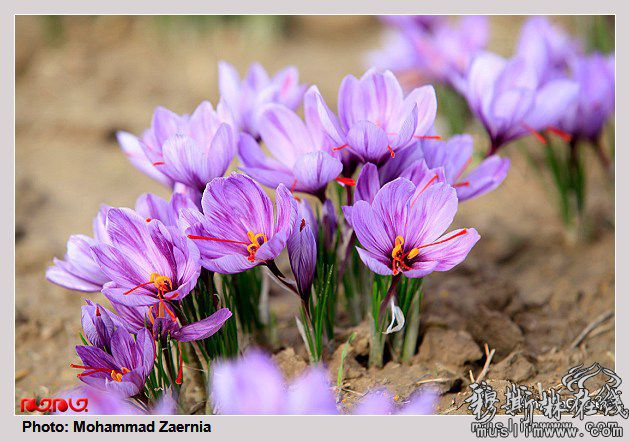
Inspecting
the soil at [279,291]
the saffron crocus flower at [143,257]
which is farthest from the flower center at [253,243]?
the soil at [279,291]

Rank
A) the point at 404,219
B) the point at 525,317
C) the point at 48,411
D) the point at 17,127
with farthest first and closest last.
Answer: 1. the point at 17,127
2. the point at 525,317
3. the point at 48,411
4. the point at 404,219

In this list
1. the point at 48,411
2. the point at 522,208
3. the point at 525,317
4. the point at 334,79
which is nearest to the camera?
the point at 48,411

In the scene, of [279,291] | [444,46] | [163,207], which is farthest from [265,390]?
[444,46]

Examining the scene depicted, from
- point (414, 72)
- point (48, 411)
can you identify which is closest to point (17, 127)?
point (414, 72)

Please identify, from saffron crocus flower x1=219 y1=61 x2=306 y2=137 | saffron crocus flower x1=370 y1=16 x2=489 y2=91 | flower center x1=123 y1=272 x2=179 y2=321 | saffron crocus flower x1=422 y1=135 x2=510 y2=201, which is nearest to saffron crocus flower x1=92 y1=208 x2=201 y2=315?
flower center x1=123 y1=272 x2=179 y2=321

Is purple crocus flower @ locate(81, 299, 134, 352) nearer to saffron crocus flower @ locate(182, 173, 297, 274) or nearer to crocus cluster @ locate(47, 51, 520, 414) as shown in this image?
crocus cluster @ locate(47, 51, 520, 414)

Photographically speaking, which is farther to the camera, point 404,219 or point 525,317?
point 525,317

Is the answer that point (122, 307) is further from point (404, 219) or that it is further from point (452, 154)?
point (452, 154)

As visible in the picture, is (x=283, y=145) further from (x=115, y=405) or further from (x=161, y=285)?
(x=115, y=405)

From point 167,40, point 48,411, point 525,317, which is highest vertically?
point 167,40
